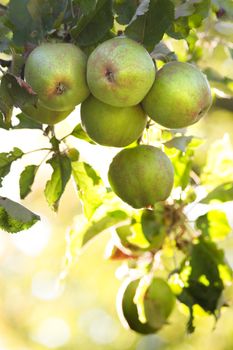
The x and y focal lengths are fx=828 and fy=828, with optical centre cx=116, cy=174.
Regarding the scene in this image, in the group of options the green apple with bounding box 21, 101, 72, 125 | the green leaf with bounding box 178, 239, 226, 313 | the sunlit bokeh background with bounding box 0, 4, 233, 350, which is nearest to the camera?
the green apple with bounding box 21, 101, 72, 125

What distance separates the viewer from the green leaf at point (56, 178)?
2131 mm

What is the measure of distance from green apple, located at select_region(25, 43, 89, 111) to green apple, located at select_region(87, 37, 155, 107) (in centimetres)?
4

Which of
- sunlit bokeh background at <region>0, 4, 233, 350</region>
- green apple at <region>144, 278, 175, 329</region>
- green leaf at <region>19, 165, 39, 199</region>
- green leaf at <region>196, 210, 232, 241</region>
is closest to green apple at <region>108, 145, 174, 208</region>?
green leaf at <region>19, 165, 39, 199</region>

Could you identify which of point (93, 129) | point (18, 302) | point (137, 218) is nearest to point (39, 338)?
point (18, 302)

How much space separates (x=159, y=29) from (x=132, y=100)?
20 centimetres

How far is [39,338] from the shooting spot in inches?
223

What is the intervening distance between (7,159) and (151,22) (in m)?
0.57

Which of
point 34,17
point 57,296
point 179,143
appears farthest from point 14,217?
point 57,296

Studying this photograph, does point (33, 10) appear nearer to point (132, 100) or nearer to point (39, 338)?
point (132, 100)

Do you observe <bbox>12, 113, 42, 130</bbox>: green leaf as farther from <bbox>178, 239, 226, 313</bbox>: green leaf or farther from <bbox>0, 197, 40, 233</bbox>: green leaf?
<bbox>178, 239, 226, 313</bbox>: green leaf

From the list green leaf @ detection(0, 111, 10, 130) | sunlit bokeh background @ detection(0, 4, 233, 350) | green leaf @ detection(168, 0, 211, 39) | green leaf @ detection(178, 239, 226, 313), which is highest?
green leaf @ detection(168, 0, 211, 39)

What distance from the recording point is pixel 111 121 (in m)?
1.92

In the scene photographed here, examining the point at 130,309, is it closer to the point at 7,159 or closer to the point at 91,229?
the point at 91,229

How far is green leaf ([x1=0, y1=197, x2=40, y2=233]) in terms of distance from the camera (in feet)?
6.37
